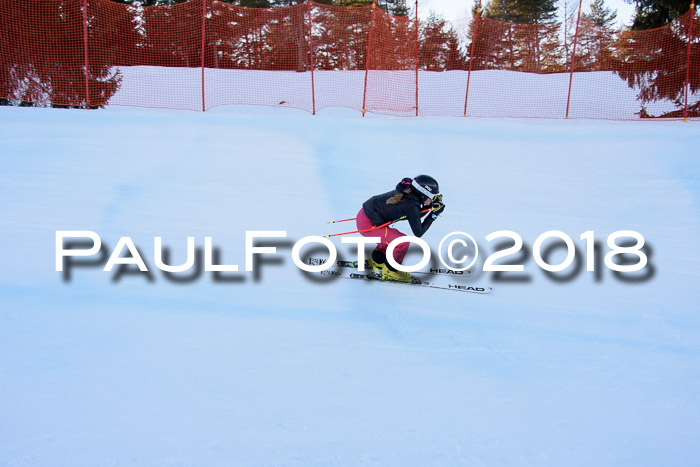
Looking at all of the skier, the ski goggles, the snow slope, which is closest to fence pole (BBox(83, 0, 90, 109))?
the snow slope

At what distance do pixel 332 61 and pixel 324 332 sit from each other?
1115 centimetres

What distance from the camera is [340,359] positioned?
150 inches

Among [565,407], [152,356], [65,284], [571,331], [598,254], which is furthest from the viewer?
[598,254]

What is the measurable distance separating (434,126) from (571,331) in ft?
25.3

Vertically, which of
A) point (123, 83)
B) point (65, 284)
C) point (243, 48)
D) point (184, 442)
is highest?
point (243, 48)

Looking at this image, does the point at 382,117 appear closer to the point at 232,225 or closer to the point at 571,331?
the point at 232,225

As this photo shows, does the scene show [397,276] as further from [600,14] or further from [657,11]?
[600,14]

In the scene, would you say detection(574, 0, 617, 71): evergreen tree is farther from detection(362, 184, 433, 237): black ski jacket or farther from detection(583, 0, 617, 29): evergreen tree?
detection(583, 0, 617, 29): evergreen tree

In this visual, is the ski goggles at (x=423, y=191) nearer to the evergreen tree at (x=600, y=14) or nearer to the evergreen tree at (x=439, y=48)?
the evergreen tree at (x=439, y=48)

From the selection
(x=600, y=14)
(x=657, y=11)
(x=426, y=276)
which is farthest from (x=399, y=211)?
(x=600, y=14)

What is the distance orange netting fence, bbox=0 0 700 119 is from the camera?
11.6 meters

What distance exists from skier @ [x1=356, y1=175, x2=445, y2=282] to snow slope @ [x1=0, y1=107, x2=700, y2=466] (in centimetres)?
32

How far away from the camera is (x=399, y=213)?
217 inches

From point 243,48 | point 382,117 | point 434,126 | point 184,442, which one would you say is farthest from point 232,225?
point 243,48
